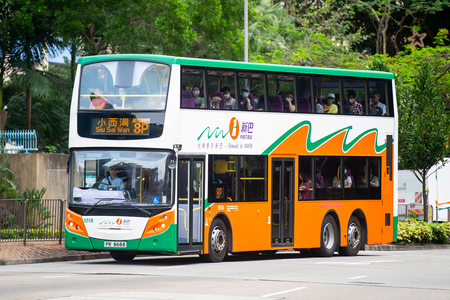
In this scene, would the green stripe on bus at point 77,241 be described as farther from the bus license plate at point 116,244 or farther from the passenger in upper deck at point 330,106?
the passenger in upper deck at point 330,106

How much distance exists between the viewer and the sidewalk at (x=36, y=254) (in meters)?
18.9

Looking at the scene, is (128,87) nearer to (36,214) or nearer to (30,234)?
(36,214)

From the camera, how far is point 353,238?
21.6 meters

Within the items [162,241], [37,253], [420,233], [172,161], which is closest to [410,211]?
[420,233]

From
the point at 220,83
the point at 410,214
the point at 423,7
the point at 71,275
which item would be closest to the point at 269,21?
the point at 423,7

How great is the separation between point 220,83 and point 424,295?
763 centimetres

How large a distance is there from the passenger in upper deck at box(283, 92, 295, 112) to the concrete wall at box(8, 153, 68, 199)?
474 inches

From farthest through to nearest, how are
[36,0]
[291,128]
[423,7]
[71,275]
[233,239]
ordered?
1. [423,7]
2. [36,0]
3. [291,128]
4. [233,239]
5. [71,275]

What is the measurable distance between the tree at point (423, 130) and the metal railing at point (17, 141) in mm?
13419

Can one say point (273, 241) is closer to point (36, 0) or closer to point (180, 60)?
point (180, 60)

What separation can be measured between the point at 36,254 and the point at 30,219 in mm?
2605

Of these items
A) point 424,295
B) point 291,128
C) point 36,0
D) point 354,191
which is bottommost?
point 424,295

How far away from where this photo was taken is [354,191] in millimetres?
21234

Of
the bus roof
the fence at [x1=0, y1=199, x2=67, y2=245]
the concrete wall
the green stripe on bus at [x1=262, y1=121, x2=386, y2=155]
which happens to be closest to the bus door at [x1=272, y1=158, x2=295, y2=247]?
the green stripe on bus at [x1=262, y1=121, x2=386, y2=155]
